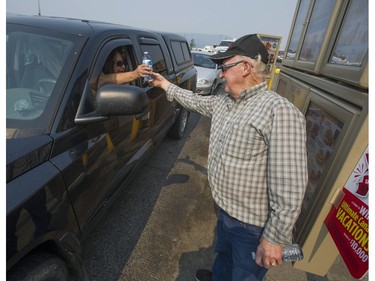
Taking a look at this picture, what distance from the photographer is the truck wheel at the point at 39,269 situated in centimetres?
113

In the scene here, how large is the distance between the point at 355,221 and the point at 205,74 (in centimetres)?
780

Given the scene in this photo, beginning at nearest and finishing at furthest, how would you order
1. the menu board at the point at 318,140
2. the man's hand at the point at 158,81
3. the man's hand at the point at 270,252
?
the man's hand at the point at 270,252 < the menu board at the point at 318,140 < the man's hand at the point at 158,81

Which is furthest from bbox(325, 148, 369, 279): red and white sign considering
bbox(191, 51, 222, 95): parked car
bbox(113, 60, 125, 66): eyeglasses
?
bbox(191, 51, 222, 95): parked car

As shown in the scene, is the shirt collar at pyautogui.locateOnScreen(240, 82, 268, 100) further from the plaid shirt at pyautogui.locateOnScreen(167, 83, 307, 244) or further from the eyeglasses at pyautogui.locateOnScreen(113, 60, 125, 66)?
the eyeglasses at pyautogui.locateOnScreen(113, 60, 125, 66)

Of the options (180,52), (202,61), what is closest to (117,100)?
(180,52)

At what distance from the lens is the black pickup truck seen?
1.14 meters

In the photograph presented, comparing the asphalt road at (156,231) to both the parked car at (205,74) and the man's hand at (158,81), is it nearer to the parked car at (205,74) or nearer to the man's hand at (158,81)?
the man's hand at (158,81)

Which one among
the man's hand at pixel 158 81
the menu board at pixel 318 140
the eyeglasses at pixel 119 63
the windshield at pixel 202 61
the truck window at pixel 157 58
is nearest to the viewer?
the menu board at pixel 318 140

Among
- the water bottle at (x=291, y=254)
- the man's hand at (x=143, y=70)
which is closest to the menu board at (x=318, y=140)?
the water bottle at (x=291, y=254)

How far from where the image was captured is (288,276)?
7.24 feet

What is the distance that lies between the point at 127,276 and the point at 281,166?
1.71 meters

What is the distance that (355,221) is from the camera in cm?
125
